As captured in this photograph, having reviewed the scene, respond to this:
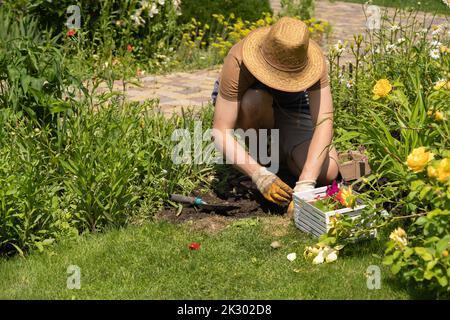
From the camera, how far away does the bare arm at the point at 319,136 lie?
424cm

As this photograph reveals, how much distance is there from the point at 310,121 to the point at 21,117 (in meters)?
1.76

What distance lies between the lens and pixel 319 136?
4250 mm

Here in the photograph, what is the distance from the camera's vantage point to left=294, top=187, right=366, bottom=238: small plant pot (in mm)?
3795

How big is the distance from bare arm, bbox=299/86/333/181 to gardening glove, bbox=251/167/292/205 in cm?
14

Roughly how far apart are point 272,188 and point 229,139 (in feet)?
1.27

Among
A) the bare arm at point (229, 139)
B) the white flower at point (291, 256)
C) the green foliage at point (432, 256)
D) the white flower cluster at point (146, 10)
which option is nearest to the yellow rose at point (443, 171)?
the green foliage at point (432, 256)

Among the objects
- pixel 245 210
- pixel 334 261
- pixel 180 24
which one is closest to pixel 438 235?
pixel 334 261

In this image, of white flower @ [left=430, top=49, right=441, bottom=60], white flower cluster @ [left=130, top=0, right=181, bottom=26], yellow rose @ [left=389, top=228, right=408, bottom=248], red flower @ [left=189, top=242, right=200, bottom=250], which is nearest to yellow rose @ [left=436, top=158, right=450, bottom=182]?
yellow rose @ [left=389, top=228, right=408, bottom=248]

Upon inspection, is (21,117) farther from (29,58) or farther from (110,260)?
(110,260)

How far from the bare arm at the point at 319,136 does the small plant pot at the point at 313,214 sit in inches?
5.8

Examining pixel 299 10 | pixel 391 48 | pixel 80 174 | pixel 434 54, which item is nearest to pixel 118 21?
pixel 299 10

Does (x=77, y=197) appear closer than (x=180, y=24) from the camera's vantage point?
Yes

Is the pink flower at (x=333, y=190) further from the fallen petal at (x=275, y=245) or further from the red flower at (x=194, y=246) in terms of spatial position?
the red flower at (x=194, y=246)
